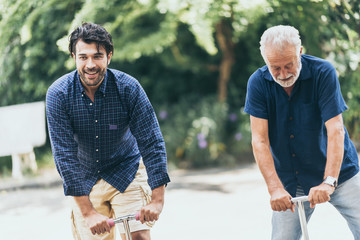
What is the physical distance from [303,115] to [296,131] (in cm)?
9

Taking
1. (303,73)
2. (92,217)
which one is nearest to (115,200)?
(92,217)

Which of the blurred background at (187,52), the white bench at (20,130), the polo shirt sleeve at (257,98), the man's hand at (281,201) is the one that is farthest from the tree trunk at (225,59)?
the man's hand at (281,201)

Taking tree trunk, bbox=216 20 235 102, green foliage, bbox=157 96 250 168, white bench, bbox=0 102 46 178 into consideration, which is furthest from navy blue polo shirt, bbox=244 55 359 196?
white bench, bbox=0 102 46 178

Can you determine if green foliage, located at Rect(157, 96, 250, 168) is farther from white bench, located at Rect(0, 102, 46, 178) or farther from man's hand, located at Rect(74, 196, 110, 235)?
man's hand, located at Rect(74, 196, 110, 235)

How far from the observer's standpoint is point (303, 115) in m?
2.84

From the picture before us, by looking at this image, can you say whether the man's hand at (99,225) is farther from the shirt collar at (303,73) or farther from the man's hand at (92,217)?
the shirt collar at (303,73)

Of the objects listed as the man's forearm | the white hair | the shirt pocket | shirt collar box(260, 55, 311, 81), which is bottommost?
the man's forearm

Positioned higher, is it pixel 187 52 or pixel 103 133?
pixel 187 52

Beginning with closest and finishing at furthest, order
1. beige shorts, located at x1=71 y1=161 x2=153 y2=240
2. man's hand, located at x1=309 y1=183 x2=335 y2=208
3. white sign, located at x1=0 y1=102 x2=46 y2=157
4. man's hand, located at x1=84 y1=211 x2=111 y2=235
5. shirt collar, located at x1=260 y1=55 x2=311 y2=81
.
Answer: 1. man's hand, located at x1=309 y1=183 x2=335 y2=208
2. man's hand, located at x1=84 y1=211 x2=111 y2=235
3. shirt collar, located at x1=260 y1=55 x2=311 y2=81
4. beige shorts, located at x1=71 y1=161 x2=153 y2=240
5. white sign, located at x1=0 y1=102 x2=46 y2=157

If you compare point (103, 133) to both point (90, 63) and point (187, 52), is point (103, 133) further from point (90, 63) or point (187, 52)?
point (187, 52)

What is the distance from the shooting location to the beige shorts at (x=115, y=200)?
3.16 meters

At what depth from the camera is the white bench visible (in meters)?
8.91

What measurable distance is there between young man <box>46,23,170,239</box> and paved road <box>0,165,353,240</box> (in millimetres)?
2118

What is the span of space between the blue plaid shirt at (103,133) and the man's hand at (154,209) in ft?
0.14
